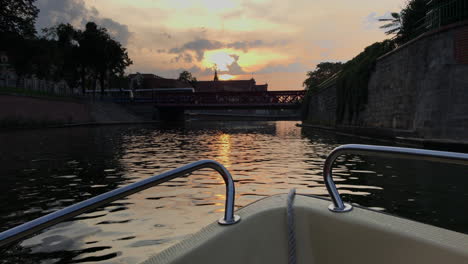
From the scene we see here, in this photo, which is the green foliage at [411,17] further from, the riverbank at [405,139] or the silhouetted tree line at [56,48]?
the silhouetted tree line at [56,48]

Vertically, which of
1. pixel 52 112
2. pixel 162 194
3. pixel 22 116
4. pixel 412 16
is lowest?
pixel 162 194

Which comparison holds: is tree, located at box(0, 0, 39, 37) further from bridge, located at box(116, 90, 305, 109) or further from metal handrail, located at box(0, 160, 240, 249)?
metal handrail, located at box(0, 160, 240, 249)

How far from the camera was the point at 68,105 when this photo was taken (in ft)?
125

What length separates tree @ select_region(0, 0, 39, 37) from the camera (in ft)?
103

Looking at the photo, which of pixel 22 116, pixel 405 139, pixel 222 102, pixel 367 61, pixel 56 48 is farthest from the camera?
pixel 222 102

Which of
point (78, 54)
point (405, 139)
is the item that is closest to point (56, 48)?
point (78, 54)

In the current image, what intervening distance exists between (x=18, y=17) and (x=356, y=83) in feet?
101

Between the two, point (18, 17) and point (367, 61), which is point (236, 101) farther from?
point (367, 61)

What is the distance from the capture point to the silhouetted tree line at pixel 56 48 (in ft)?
105

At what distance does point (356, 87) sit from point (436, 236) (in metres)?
20.0

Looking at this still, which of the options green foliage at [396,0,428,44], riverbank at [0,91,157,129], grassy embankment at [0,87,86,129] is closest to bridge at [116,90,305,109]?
riverbank at [0,91,157,129]

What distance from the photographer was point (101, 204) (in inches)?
56.0

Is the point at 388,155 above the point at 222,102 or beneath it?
beneath

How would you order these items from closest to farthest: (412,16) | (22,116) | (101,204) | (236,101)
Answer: (101,204) < (412,16) < (22,116) < (236,101)
